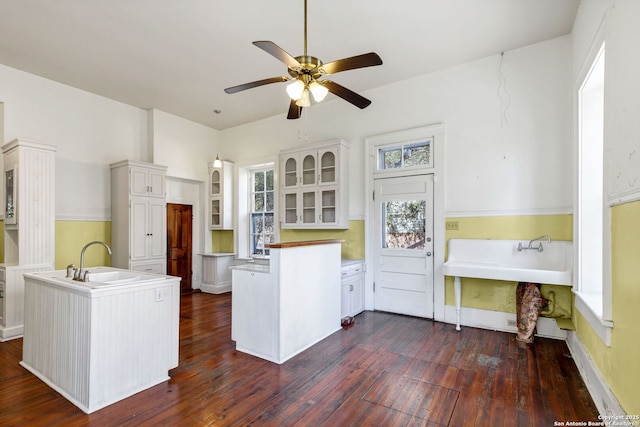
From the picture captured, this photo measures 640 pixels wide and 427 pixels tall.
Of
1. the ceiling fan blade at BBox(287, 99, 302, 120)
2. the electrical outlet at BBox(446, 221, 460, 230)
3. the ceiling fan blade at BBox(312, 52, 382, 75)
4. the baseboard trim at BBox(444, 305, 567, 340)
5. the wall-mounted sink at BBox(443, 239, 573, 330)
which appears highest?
the ceiling fan blade at BBox(312, 52, 382, 75)

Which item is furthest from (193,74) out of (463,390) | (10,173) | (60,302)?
(463,390)

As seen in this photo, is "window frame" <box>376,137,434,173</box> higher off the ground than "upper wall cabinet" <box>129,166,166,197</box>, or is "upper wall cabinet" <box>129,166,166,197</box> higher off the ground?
"window frame" <box>376,137,434,173</box>

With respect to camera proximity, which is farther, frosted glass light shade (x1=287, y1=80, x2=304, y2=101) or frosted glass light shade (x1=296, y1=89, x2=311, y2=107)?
frosted glass light shade (x1=296, y1=89, x2=311, y2=107)

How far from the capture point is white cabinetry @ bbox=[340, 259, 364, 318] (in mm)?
4312

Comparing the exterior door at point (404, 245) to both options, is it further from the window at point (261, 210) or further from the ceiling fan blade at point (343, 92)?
the window at point (261, 210)

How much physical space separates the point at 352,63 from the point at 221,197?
15.7 ft

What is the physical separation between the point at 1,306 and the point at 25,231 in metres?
0.94

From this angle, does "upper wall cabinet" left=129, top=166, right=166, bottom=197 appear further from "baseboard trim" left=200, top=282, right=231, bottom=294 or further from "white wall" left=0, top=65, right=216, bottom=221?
"baseboard trim" left=200, top=282, right=231, bottom=294

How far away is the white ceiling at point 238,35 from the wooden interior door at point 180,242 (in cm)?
248

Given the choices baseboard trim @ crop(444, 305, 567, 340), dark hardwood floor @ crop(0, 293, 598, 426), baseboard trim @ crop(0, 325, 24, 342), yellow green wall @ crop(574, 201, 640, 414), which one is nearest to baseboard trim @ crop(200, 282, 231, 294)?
dark hardwood floor @ crop(0, 293, 598, 426)

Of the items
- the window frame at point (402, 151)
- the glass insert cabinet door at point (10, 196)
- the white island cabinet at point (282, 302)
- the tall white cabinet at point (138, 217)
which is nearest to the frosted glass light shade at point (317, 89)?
the white island cabinet at point (282, 302)

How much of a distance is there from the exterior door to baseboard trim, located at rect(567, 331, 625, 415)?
164cm

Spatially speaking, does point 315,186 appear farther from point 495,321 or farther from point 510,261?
point 495,321

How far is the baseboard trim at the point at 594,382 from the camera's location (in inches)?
81.6
